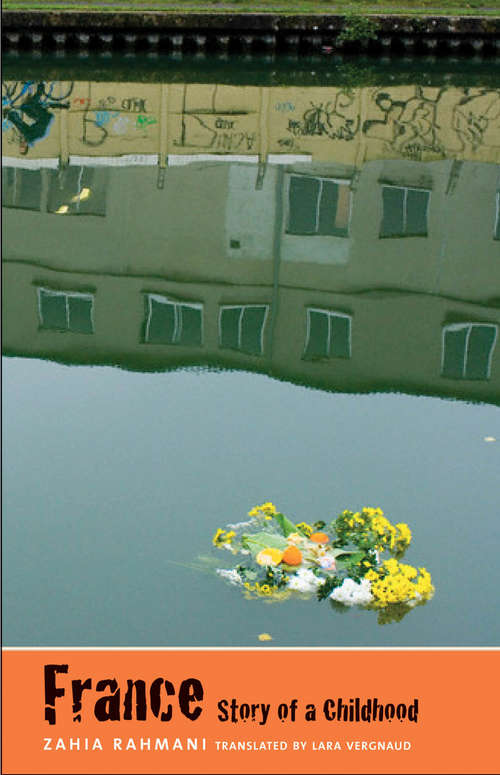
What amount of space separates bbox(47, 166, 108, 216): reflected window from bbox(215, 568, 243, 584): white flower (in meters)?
10.9

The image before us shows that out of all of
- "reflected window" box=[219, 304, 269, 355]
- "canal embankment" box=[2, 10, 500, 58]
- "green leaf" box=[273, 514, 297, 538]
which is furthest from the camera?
"canal embankment" box=[2, 10, 500, 58]

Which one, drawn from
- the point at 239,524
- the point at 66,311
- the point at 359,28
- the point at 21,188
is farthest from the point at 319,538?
the point at 359,28

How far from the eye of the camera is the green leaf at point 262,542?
31.1ft

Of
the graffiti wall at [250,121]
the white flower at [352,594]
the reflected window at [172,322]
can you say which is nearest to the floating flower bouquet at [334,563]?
the white flower at [352,594]

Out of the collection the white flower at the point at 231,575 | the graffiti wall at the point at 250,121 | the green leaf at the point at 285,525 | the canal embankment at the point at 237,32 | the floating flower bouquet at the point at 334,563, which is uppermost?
the canal embankment at the point at 237,32

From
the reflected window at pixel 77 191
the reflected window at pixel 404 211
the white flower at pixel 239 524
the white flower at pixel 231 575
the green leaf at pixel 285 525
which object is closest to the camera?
the white flower at pixel 231 575

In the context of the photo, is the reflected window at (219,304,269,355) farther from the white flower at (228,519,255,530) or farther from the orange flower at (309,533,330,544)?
the orange flower at (309,533,330,544)

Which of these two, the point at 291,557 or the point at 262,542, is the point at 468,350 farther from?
the point at 291,557

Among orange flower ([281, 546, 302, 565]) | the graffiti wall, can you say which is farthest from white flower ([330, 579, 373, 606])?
the graffiti wall

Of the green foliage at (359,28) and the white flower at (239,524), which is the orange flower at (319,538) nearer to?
the white flower at (239,524)

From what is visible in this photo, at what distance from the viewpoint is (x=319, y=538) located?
9.79m

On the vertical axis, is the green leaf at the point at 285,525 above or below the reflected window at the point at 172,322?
below

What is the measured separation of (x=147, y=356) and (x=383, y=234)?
20.0 ft

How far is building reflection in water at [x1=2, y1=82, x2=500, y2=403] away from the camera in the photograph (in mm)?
14750
